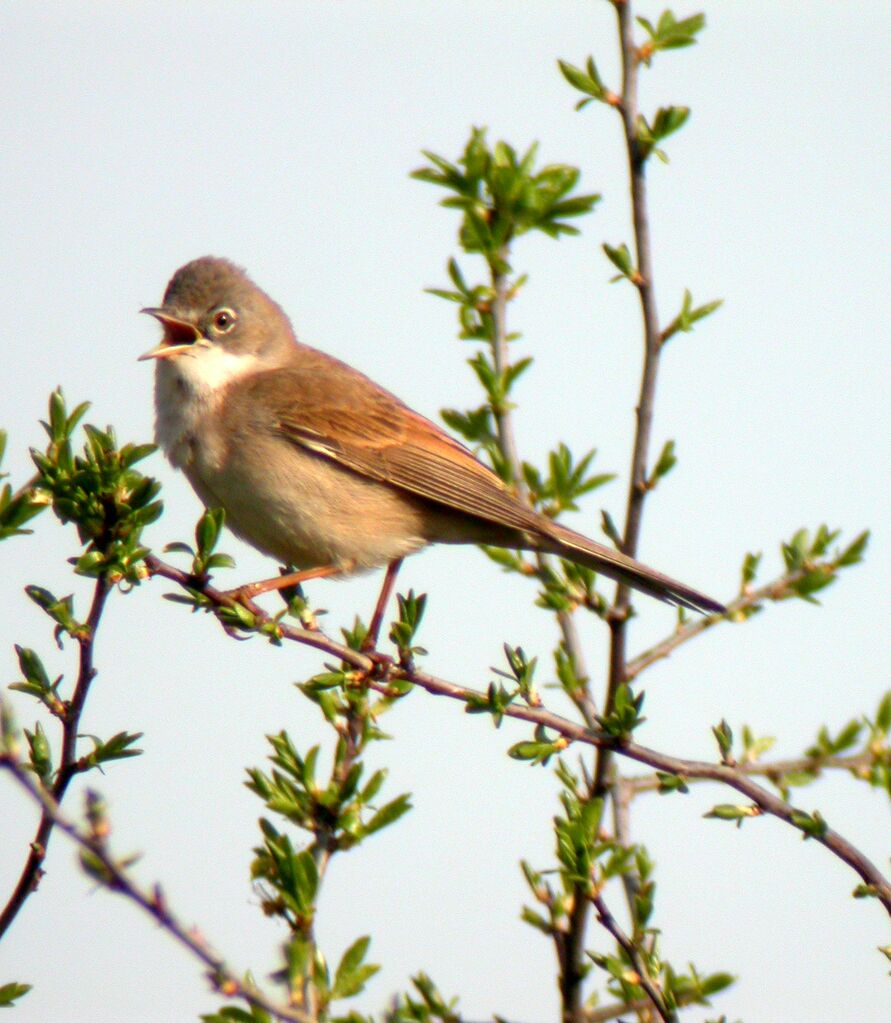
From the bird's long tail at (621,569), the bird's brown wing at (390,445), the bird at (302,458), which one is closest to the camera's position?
the bird's long tail at (621,569)

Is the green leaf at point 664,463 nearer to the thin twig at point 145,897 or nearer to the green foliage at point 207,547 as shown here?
the green foliage at point 207,547

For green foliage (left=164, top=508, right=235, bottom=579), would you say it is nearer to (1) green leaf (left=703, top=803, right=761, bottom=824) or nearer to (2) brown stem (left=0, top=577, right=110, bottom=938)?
(2) brown stem (left=0, top=577, right=110, bottom=938)

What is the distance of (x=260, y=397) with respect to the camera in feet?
20.3

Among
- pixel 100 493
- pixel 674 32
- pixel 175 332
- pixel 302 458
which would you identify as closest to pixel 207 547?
pixel 100 493

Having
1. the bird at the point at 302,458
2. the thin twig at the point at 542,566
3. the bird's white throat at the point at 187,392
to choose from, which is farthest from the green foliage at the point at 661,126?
the bird's white throat at the point at 187,392

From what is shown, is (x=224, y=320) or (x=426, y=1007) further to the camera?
(x=224, y=320)

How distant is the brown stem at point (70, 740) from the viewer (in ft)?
9.57

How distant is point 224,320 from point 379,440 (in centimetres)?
96

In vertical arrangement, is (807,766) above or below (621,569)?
below

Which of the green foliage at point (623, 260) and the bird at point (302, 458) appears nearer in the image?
the green foliage at point (623, 260)

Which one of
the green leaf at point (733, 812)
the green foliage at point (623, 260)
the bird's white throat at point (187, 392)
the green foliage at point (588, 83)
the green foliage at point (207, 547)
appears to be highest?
the bird's white throat at point (187, 392)

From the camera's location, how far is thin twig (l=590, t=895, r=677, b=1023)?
3.19 m

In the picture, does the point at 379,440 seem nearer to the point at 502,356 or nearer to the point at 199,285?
the point at 199,285

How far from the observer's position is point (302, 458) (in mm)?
6055
